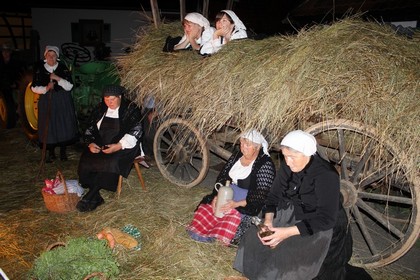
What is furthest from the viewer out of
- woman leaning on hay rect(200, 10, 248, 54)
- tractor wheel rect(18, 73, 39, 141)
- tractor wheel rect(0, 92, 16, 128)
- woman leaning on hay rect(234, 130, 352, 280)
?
Result: tractor wheel rect(0, 92, 16, 128)

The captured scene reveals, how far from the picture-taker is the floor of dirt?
3.07 metres

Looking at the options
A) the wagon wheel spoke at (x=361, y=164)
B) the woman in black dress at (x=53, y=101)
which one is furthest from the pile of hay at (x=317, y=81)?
the woman in black dress at (x=53, y=101)

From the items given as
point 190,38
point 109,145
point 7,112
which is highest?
point 190,38

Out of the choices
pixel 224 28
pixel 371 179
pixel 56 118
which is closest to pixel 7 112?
pixel 56 118

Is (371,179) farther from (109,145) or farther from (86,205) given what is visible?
(86,205)

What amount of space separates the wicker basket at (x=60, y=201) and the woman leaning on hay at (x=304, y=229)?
2.30 metres

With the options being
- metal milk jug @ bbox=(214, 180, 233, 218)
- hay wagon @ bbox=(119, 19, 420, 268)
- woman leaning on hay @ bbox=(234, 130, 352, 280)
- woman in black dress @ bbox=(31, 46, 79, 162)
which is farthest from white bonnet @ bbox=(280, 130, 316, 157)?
woman in black dress @ bbox=(31, 46, 79, 162)

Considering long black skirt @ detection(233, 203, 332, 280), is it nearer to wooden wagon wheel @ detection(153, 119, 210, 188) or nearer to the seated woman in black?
wooden wagon wheel @ detection(153, 119, 210, 188)

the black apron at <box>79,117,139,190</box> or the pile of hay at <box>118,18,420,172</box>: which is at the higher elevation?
the pile of hay at <box>118,18,420,172</box>

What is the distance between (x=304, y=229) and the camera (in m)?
2.48

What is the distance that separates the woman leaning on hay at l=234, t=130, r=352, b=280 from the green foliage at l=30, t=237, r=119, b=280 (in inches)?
43.6

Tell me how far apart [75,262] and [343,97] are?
7.50 feet

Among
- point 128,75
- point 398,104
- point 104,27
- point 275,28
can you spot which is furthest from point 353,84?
point 104,27

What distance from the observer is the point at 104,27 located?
12.5m
